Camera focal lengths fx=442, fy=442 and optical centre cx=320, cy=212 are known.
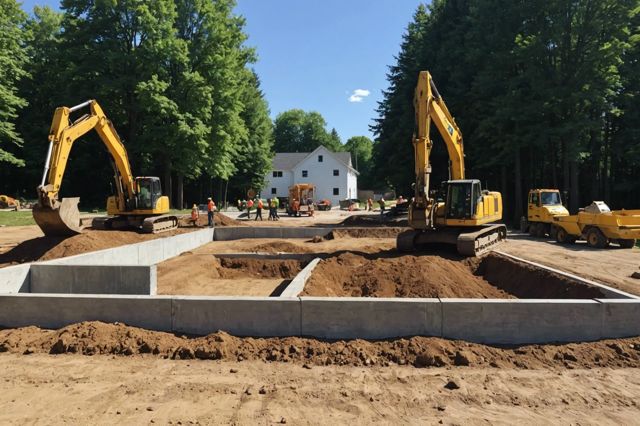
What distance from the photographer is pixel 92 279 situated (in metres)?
9.18

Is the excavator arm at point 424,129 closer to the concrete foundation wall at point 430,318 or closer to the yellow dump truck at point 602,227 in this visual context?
the yellow dump truck at point 602,227

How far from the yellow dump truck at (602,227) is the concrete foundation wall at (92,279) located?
15.5 meters

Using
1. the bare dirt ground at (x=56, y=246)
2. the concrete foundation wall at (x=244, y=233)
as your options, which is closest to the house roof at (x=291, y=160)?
the concrete foundation wall at (x=244, y=233)

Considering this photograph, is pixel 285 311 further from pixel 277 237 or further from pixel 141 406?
pixel 277 237

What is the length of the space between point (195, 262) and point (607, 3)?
882 inches

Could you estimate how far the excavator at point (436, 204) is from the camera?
530 inches

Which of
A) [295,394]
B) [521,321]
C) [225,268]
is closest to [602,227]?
[521,321]

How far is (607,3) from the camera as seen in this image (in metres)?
21.1

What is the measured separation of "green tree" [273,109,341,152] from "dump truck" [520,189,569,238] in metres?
82.5

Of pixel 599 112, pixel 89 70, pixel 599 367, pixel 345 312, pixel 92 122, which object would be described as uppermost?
pixel 89 70

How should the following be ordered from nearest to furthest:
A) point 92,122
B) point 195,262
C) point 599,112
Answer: point 195,262, point 92,122, point 599,112

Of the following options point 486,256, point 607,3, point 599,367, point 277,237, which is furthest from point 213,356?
point 607,3

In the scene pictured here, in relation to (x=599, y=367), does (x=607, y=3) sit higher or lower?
higher

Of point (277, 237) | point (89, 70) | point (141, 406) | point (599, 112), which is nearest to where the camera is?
point (141, 406)
